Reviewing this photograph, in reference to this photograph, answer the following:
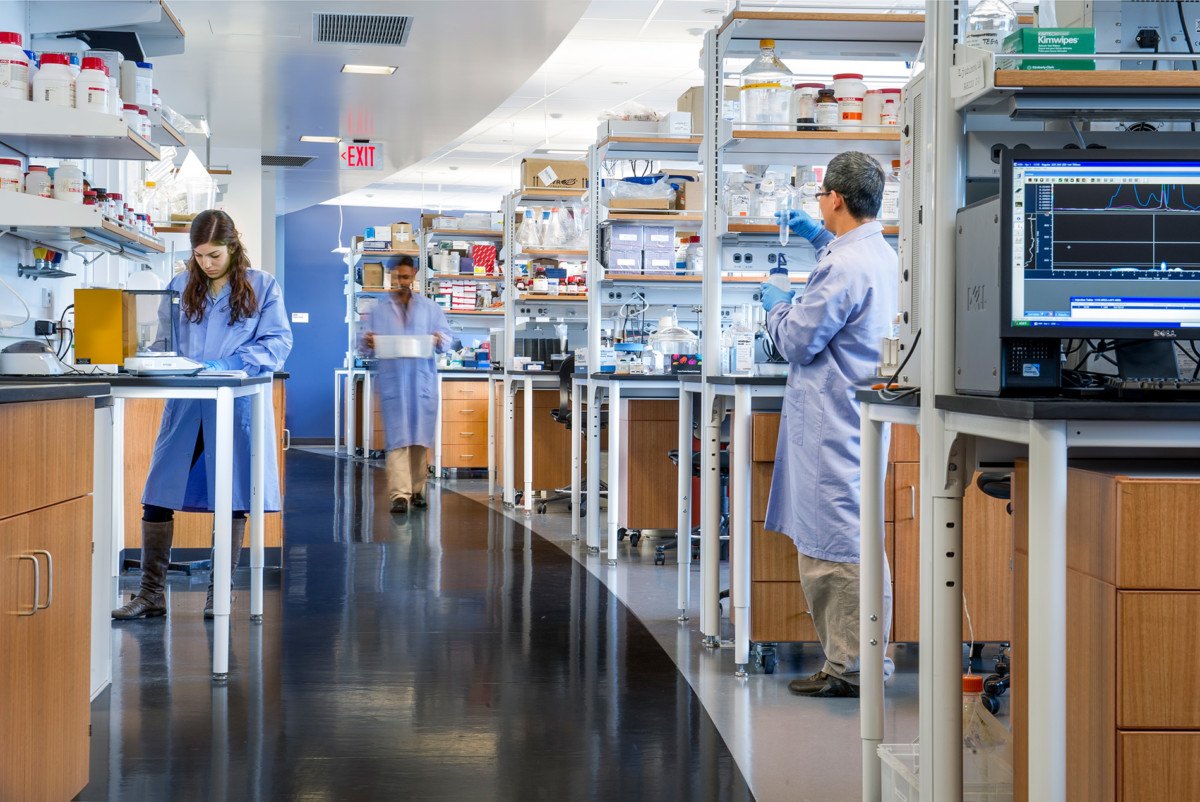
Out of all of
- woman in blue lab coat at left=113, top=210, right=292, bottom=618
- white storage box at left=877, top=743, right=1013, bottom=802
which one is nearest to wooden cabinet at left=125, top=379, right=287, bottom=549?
woman in blue lab coat at left=113, top=210, right=292, bottom=618

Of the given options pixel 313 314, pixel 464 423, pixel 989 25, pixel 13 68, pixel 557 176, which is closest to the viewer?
pixel 989 25

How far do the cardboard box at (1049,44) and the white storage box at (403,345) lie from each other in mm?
6503

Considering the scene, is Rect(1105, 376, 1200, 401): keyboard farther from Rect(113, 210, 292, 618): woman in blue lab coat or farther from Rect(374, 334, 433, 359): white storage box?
Rect(374, 334, 433, 359): white storage box

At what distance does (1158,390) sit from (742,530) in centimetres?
200

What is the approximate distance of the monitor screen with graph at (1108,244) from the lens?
200cm

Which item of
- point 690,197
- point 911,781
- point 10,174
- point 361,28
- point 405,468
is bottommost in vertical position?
point 911,781

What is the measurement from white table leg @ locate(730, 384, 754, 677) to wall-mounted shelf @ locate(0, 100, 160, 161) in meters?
2.07

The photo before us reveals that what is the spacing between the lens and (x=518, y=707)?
11.2 ft

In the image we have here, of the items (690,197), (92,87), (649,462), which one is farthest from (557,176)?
(92,87)

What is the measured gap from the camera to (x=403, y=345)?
8.38m

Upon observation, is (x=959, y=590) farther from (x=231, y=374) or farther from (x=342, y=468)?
(x=342, y=468)

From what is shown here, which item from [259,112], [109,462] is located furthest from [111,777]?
[259,112]

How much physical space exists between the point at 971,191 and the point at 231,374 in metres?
2.31

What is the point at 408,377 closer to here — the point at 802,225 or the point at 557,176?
the point at 557,176
